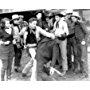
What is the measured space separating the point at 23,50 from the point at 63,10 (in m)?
0.69

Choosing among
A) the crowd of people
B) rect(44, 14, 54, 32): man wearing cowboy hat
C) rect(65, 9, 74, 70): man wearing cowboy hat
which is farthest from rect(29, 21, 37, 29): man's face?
rect(65, 9, 74, 70): man wearing cowboy hat

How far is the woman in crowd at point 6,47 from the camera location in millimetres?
3787

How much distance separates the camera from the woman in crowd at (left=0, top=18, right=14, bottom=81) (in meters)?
3.79

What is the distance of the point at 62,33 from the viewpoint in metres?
3.74

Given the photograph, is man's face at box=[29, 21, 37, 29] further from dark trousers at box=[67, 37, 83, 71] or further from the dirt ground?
dark trousers at box=[67, 37, 83, 71]

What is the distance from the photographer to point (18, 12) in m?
3.76

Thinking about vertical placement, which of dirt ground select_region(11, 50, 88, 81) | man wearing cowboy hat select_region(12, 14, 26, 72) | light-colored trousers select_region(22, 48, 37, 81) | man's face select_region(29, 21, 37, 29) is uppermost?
man's face select_region(29, 21, 37, 29)

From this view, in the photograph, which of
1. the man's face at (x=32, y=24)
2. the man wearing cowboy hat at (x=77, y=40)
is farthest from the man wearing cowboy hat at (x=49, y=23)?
the man wearing cowboy hat at (x=77, y=40)

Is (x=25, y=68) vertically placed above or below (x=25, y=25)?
below

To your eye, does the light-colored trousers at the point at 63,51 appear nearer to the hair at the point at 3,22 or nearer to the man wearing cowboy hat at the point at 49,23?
the man wearing cowboy hat at the point at 49,23

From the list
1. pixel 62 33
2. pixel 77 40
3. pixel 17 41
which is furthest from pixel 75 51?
pixel 17 41
